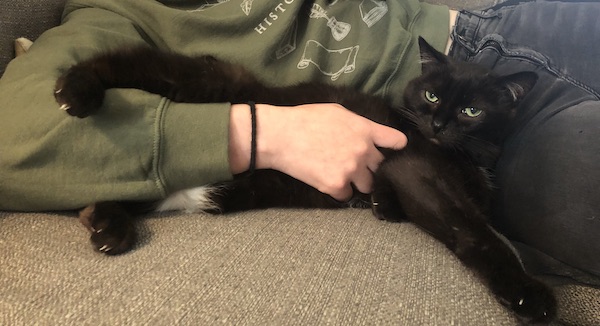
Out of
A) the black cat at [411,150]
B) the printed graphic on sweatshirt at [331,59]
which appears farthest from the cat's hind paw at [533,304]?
the printed graphic on sweatshirt at [331,59]

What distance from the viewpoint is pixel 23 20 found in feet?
3.83

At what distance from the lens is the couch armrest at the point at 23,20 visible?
1.12 m

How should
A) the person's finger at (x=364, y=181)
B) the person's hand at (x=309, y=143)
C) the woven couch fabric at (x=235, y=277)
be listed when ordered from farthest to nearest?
the person's finger at (x=364, y=181), the person's hand at (x=309, y=143), the woven couch fabric at (x=235, y=277)

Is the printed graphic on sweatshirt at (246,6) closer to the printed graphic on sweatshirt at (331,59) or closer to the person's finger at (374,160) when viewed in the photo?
the printed graphic on sweatshirt at (331,59)

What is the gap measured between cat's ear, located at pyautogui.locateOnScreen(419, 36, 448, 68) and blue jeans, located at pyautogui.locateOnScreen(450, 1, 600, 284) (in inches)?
6.1

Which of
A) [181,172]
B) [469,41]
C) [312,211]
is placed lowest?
[312,211]

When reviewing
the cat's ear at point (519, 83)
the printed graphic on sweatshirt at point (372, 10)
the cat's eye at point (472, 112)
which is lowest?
the cat's eye at point (472, 112)

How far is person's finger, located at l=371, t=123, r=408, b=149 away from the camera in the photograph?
111 cm

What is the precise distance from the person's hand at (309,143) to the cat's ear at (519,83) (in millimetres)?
388

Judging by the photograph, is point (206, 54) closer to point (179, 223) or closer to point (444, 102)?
point (179, 223)

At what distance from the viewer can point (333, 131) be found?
3.39 feet

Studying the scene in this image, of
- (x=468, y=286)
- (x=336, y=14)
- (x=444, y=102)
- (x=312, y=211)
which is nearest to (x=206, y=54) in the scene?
(x=336, y=14)

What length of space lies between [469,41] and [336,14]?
1.30ft

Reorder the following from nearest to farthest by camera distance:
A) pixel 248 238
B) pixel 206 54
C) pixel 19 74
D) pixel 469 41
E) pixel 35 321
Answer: pixel 35 321 < pixel 248 238 < pixel 19 74 < pixel 206 54 < pixel 469 41
